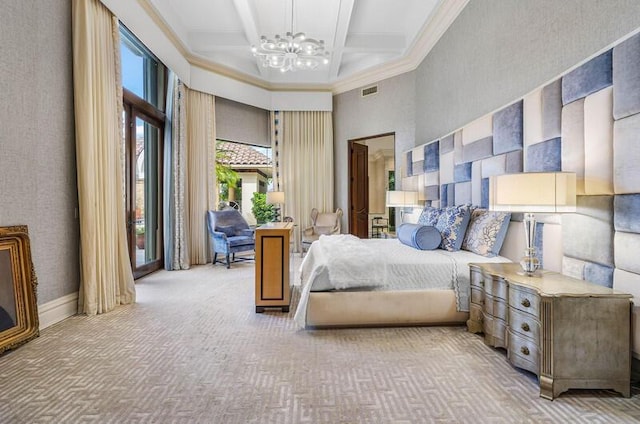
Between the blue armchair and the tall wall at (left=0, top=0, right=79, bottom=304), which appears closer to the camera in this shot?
the tall wall at (left=0, top=0, right=79, bottom=304)

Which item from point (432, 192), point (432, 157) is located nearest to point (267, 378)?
point (432, 192)

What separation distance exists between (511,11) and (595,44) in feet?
3.99

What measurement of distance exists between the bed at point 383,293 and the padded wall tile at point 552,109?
118cm

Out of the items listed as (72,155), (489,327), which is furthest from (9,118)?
(489,327)

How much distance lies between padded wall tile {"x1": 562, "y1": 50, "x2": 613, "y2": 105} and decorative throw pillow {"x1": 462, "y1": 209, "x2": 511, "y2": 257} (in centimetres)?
107

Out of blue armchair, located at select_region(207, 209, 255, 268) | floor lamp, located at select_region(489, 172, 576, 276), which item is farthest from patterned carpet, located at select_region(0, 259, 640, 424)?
blue armchair, located at select_region(207, 209, 255, 268)

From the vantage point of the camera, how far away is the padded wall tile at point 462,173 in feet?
12.1

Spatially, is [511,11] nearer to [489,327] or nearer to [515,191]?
[515,191]

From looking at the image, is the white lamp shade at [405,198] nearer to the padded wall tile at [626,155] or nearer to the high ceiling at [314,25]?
the high ceiling at [314,25]

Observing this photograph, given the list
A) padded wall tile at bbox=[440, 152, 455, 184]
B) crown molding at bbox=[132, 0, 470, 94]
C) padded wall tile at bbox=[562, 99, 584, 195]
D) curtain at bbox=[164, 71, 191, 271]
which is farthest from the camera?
curtain at bbox=[164, 71, 191, 271]

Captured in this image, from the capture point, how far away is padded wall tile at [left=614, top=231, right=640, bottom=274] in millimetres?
1825

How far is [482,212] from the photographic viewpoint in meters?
3.32

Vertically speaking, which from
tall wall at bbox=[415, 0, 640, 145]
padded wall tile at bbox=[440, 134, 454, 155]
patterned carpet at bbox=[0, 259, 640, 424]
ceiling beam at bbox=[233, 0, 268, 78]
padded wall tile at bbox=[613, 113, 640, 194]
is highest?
ceiling beam at bbox=[233, 0, 268, 78]

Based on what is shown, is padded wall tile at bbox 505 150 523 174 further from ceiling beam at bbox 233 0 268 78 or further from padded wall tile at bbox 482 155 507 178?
ceiling beam at bbox 233 0 268 78
